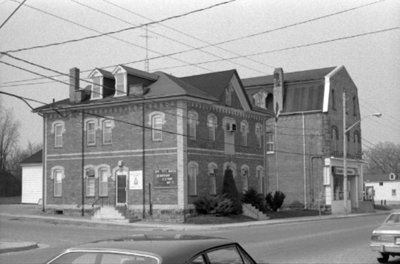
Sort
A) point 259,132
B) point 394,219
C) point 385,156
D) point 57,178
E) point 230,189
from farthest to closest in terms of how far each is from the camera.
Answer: point 385,156
point 259,132
point 57,178
point 230,189
point 394,219

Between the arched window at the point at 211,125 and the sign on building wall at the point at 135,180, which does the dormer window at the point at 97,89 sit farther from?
the arched window at the point at 211,125

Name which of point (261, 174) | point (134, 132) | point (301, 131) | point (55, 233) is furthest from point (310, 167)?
point (55, 233)

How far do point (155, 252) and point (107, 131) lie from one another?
34.3 meters

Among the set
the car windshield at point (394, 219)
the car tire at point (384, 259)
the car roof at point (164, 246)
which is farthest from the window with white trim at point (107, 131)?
the car roof at point (164, 246)

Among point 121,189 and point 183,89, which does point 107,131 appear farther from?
point 183,89

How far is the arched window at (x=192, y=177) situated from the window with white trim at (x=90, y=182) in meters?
7.19

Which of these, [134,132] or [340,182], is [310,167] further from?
[134,132]

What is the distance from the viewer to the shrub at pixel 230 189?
3766cm

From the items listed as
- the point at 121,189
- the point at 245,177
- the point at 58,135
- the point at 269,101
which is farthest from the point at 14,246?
the point at 269,101

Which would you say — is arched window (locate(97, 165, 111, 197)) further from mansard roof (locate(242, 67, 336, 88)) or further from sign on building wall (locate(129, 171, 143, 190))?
mansard roof (locate(242, 67, 336, 88))

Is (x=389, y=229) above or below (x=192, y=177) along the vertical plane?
below

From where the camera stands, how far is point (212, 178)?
126 ft

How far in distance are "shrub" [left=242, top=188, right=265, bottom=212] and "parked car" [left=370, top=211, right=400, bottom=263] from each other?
81.7 feet

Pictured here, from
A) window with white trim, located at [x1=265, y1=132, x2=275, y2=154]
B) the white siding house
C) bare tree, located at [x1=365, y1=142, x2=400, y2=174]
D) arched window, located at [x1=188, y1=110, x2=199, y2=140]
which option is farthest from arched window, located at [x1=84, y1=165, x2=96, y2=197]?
bare tree, located at [x1=365, y1=142, x2=400, y2=174]
